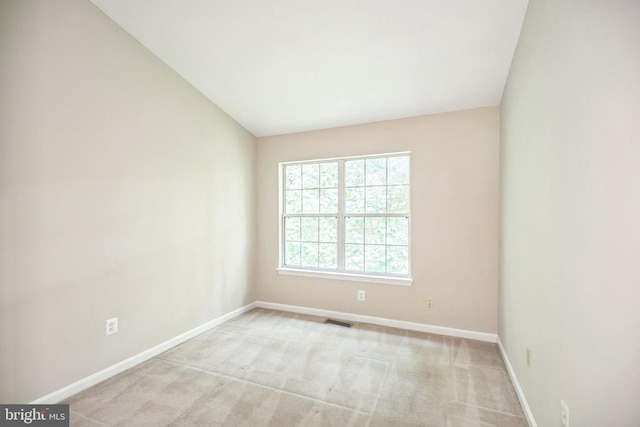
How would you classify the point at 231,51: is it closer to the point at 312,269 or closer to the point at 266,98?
the point at 266,98

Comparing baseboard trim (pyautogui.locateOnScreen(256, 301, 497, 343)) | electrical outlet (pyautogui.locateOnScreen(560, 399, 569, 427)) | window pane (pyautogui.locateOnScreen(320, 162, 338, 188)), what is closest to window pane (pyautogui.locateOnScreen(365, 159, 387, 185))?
window pane (pyautogui.locateOnScreen(320, 162, 338, 188))

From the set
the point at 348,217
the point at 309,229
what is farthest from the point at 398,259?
the point at 309,229

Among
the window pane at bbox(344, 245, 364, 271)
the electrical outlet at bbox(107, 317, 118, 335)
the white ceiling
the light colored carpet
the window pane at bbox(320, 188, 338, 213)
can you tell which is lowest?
the light colored carpet

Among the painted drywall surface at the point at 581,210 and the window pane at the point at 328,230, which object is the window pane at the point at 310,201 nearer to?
the window pane at the point at 328,230

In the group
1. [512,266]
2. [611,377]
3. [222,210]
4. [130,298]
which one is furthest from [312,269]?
[611,377]

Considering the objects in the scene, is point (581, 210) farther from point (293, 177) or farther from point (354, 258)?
point (293, 177)

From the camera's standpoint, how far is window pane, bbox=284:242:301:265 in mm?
4109

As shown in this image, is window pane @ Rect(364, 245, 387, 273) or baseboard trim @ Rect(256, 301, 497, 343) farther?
window pane @ Rect(364, 245, 387, 273)

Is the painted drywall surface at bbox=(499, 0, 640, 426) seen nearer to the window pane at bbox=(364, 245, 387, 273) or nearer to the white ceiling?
the white ceiling

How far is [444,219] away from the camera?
10.6 feet

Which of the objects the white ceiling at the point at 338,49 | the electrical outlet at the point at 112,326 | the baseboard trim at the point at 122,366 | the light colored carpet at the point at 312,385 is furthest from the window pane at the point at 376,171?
the electrical outlet at the point at 112,326

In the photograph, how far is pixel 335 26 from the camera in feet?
7.45

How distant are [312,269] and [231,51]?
268 centimetres

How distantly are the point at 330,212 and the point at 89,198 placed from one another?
252 cm
